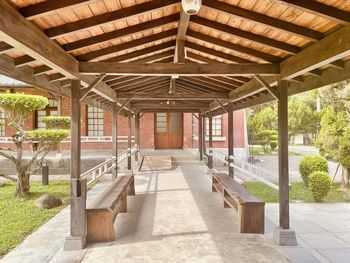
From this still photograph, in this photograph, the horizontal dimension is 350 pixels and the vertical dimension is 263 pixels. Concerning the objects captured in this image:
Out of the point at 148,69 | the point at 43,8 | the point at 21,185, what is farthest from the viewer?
the point at 21,185

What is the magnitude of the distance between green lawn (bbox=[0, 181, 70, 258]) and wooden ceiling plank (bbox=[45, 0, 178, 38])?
380 cm

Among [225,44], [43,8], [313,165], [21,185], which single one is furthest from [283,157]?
[21,185]

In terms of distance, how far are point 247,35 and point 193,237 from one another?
11.0 ft

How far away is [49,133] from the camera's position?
9789mm

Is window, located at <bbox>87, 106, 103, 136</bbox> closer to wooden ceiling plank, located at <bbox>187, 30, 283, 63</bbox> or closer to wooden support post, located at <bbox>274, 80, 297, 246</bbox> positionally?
wooden ceiling plank, located at <bbox>187, 30, 283, 63</bbox>

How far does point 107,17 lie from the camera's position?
11.5 ft

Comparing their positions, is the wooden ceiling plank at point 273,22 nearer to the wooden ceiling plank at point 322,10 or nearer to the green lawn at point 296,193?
the wooden ceiling plank at point 322,10

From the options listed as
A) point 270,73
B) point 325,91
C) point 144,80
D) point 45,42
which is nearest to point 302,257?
point 270,73

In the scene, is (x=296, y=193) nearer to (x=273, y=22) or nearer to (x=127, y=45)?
(x=273, y=22)

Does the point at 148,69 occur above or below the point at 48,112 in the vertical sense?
below

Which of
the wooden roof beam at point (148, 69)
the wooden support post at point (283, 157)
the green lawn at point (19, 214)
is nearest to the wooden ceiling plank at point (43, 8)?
the wooden roof beam at point (148, 69)

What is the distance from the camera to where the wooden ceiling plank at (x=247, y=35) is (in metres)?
4.09

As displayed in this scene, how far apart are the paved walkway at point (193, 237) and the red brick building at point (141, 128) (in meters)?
10.2

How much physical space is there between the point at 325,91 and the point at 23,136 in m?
11.1
